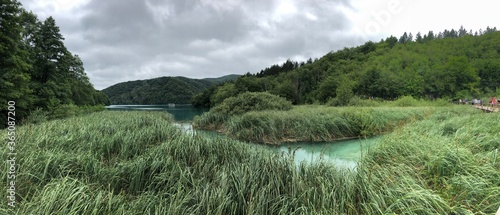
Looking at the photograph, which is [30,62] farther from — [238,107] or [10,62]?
[238,107]

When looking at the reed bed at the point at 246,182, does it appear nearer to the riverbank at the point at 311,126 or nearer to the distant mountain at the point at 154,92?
the riverbank at the point at 311,126

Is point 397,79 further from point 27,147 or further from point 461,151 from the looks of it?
point 27,147

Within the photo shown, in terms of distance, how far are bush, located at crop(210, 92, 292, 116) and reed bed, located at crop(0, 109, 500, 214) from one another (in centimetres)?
1546

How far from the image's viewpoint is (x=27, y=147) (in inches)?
219

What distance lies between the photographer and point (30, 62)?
68.0 feet

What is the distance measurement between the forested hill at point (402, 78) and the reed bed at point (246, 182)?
29173 mm

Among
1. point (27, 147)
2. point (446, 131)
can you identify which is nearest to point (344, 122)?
point (446, 131)

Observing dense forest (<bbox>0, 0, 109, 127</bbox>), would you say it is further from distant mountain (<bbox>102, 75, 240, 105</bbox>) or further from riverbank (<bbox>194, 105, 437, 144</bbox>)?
distant mountain (<bbox>102, 75, 240, 105</bbox>)

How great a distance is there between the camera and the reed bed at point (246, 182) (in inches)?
132

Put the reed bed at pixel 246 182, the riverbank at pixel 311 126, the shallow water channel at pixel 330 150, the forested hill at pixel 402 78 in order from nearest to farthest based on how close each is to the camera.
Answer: the reed bed at pixel 246 182 → the shallow water channel at pixel 330 150 → the riverbank at pixel 311 126 → the forested hill at pixel 402 78

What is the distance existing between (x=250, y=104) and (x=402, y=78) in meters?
45.3

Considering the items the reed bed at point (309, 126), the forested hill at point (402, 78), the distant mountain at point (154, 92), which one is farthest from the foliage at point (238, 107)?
the distant mountain at point (154, 92)

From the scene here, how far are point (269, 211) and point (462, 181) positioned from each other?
3174 mm

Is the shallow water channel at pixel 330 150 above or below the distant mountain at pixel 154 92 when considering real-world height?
below
